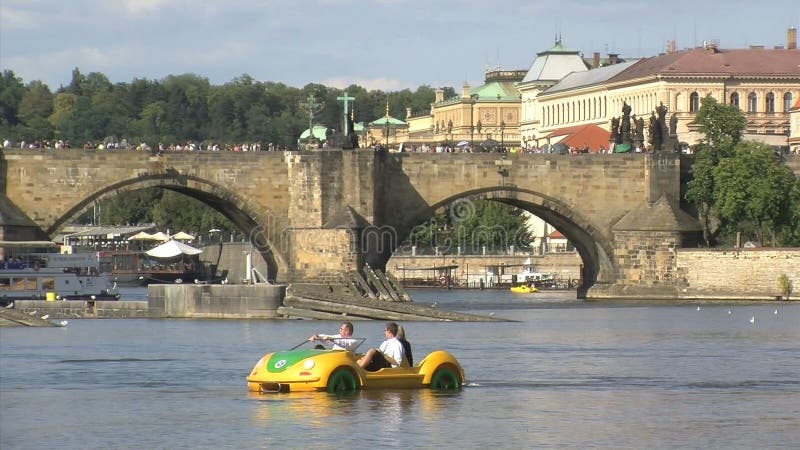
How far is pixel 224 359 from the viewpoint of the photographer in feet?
155

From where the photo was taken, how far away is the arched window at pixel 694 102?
494 feet

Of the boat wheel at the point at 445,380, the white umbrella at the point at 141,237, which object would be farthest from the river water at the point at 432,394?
the white umbrella at the point at 141,237

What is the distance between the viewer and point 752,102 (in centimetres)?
15350

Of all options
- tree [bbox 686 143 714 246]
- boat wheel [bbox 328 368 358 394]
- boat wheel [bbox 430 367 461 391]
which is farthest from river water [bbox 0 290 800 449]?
tree [bbox 686 143 714 246]

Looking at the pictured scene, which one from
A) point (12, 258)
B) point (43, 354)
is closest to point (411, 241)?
point (12, 258)

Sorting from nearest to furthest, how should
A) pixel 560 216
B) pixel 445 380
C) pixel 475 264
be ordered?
pixel 445 380 → pixel 560 216 → pixel 475 264

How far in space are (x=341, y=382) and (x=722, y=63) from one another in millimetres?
118904

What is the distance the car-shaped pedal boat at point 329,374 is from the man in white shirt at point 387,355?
Result: 0.42ft

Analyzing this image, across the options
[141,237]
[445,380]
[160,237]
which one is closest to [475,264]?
[160,237]

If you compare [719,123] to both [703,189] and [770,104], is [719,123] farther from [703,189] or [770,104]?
[770,104]

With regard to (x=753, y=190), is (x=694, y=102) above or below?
above

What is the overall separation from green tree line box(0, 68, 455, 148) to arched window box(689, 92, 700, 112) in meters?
39.5

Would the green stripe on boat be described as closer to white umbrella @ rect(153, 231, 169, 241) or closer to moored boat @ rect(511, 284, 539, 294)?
moored boat @ rect(511, 284, 539, 294)

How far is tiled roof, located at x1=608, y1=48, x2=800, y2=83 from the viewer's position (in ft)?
493
